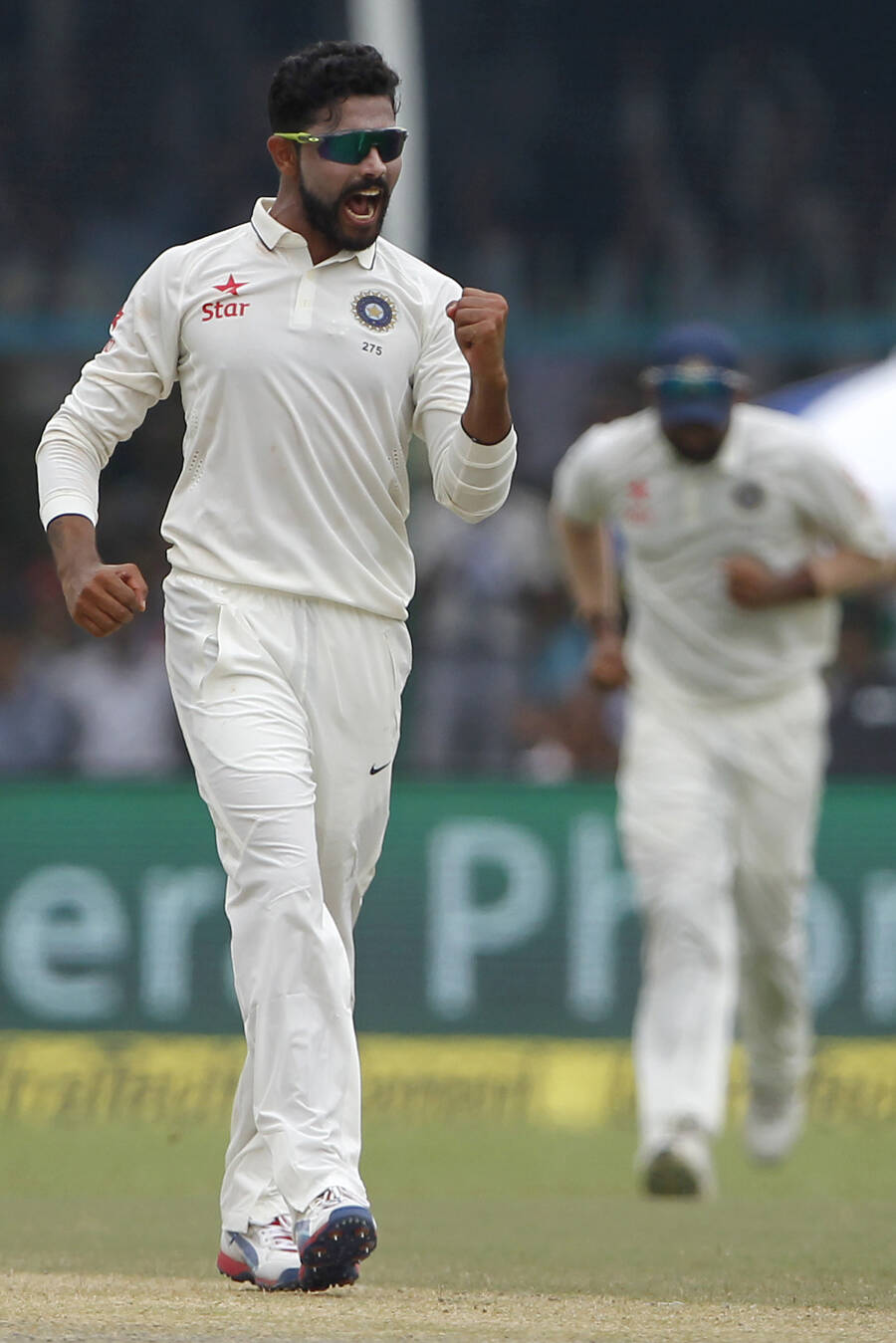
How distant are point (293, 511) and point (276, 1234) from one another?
1439 mm

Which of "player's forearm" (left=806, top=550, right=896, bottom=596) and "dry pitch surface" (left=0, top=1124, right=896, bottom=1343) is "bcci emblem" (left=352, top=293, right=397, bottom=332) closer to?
"dry pitch surface" (left=0, top=1124, right=896, bottom=1343)

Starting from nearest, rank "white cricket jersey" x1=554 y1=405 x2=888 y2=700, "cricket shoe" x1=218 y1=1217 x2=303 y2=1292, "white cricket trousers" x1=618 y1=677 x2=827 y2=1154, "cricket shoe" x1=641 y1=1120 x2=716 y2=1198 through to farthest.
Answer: "cricket shoe" x1=218 y1=1217 x2=303 y2=1292 < "cricket shoe" x1=641 y1=1120 x2=716 y2=1198 < "white cricket trousers" x1=618 y1=677 x2=827 y2=1154 < "white cricket jersey" x1=554 y1=405 x2=888 y2=700

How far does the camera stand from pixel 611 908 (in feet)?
37.3

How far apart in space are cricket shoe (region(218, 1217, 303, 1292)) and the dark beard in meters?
1.97

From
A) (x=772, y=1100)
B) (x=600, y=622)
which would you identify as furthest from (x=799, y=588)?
(x=772, y=1100)

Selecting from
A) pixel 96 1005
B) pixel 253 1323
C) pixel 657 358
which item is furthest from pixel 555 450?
pixel 253 1323

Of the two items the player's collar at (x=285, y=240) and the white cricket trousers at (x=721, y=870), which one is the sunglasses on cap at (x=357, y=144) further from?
the white cricket trousers at (x=721, y=870)

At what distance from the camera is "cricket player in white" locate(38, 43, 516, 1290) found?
5410 mm

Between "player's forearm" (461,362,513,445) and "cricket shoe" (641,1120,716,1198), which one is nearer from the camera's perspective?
"player's forearm" (461,362,513,445)

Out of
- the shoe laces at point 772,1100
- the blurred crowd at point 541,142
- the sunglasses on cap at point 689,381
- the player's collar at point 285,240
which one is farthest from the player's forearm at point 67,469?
the blurred crowd at point 541,142

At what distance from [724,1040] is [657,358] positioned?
220 centimetres

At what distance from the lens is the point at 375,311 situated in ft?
18.7

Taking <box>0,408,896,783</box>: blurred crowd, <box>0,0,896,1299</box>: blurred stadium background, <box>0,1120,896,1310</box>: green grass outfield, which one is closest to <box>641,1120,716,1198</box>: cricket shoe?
<box>0,1120,896,1310</box>: green grass outfield

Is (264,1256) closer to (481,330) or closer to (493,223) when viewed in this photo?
(481,330)
